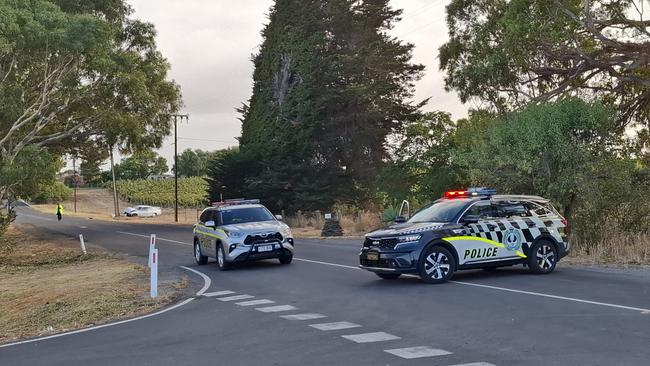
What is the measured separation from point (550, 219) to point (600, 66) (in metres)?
10.6

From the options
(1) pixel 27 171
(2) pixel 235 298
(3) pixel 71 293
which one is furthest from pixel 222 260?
(1) pixel 27 171

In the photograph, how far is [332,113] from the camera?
4628 cm

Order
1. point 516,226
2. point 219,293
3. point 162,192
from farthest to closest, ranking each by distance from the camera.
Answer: point 162,192
point 516,226
point 219,293

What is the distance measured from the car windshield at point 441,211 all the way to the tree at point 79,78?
20.5 meters

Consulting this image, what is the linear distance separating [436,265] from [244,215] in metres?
7.34

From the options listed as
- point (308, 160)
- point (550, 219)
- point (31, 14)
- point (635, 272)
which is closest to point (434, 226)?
point (550, 219)

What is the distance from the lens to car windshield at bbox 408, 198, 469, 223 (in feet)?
44.4

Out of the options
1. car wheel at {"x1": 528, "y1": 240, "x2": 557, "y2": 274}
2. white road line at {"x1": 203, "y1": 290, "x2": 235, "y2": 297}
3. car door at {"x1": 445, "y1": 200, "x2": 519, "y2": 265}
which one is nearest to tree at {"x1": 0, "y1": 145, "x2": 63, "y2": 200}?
white road line at {"x1": 203, "y1": 290, "x2": 235, "y2": 297}

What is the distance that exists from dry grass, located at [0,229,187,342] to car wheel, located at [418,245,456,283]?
4791 mm

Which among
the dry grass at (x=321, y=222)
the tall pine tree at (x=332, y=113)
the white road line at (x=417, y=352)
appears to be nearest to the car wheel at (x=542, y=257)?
the white road line at (x=417, y=352)

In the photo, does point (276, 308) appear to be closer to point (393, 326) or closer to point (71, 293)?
point (393, 326)

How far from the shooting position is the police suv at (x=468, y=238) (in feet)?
42.1

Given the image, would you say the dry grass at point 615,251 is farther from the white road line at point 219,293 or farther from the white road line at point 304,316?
the white road line at point 304,316

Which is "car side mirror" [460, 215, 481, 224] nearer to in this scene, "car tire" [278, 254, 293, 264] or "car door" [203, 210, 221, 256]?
"car tire" [278, 254, 293, 264]
